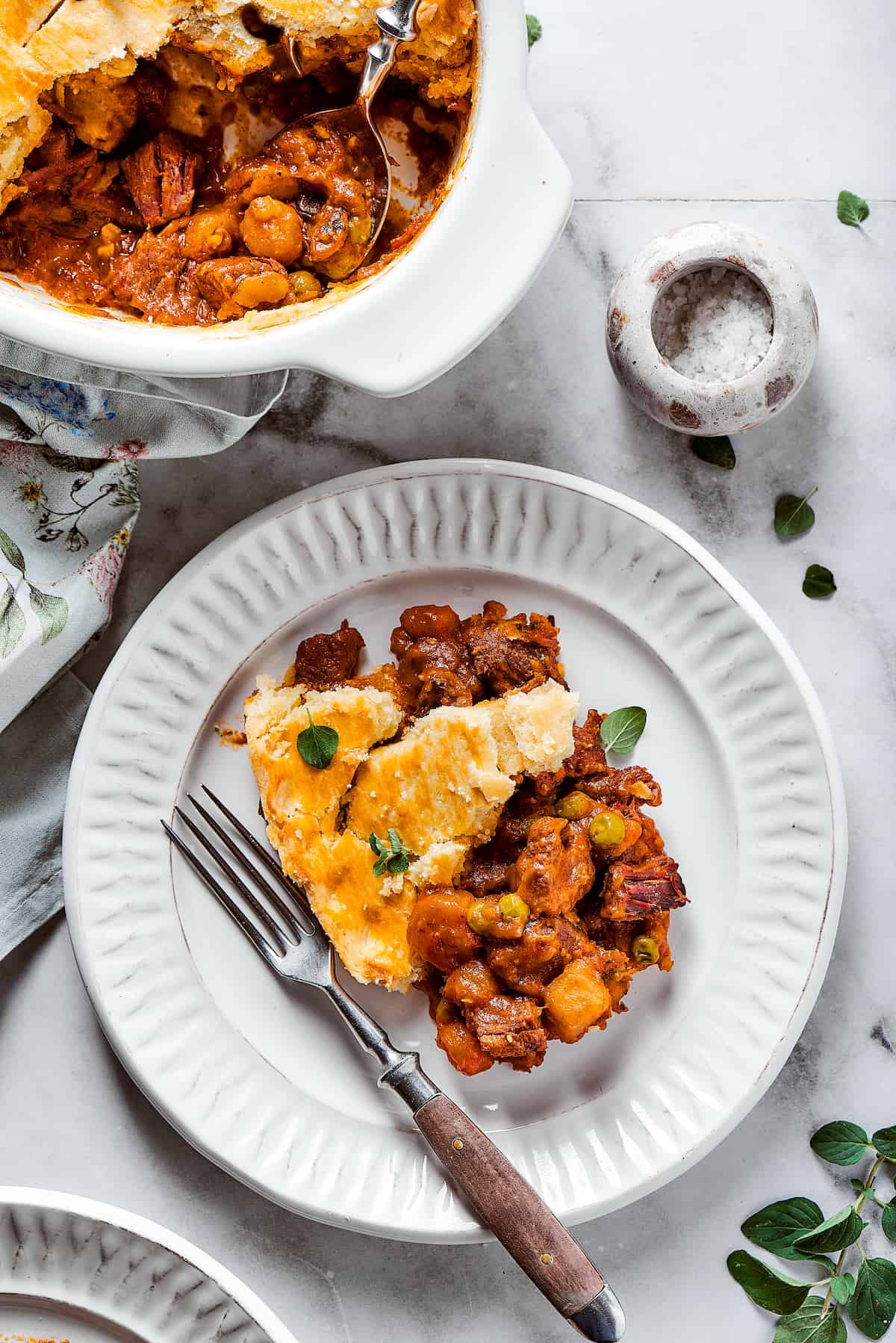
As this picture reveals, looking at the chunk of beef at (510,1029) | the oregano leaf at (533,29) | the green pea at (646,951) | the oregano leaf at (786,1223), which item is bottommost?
the oregano leaf at (786,1223)

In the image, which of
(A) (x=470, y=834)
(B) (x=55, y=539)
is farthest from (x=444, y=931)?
(B) (x=55, y=539)

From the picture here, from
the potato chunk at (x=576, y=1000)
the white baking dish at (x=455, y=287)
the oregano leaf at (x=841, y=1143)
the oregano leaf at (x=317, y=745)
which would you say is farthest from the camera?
the oregano leaf at (x=841, y=1143)

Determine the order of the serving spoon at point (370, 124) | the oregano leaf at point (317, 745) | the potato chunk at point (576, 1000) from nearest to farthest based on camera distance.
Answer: the serving spoon at point (370, 124), the potato chunk at point (576, 1000), the oregano leaf at point (317, 745)

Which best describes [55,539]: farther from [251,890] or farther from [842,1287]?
[842,1287]

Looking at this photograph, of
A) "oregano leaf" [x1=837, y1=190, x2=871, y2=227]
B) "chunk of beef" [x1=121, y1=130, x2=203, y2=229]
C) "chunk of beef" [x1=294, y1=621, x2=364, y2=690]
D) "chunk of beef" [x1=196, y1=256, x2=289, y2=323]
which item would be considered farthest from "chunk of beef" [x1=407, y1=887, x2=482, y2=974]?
"oregano leaf" [x1=837, y1=190, x2=871, y2=227]

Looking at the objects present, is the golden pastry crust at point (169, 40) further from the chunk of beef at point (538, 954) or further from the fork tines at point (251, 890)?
the chunk of beef at point (538, 954)

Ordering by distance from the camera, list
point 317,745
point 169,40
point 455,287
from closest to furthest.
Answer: point 455,287 < point 169,40 < point 317,745

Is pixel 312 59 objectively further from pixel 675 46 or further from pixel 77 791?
pixel 77 791

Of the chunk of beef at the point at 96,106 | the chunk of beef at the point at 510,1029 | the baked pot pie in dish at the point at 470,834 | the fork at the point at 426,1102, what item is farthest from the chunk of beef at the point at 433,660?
the chunk of beef at the point at 96,106
